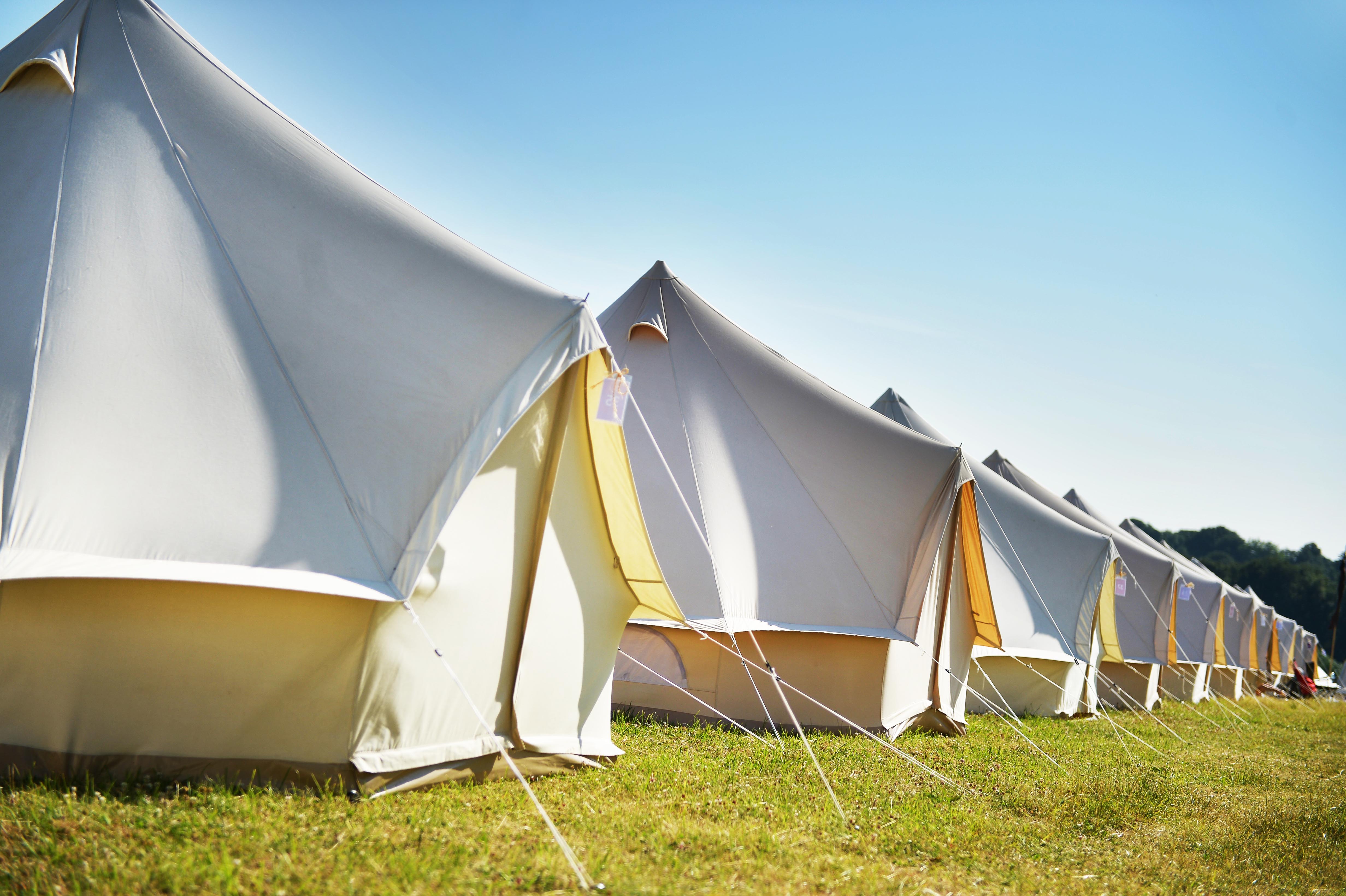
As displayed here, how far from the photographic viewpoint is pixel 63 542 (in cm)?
403

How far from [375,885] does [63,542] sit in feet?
6.77

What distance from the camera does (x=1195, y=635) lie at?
20250 millimetres

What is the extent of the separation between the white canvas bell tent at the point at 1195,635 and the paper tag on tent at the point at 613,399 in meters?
17.5

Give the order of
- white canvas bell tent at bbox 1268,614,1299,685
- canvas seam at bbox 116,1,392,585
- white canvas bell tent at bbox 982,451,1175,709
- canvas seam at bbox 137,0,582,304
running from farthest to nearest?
1. white canvas bell tent at bbox 1268,614,1299,685
2. white canvas bell tent at bbox 982,451,1175,709
3. canvas seam at bbox 137,0,582,304
4. canvas seam at bbox 116,1,392,585

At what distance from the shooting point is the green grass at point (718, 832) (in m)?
3.64

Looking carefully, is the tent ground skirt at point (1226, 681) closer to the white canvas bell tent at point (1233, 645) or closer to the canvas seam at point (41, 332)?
the white canvas bell tent at point (1233, 645)

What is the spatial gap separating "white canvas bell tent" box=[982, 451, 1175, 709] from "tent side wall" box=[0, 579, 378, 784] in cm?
1385

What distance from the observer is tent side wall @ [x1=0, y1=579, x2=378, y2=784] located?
4.25m

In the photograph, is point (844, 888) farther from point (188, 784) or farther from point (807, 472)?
point (807, 472)

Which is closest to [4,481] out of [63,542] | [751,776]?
[63,542]

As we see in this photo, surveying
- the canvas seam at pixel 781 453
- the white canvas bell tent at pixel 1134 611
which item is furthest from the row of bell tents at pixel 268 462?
the white canvas bell tent at pixel 1134 611

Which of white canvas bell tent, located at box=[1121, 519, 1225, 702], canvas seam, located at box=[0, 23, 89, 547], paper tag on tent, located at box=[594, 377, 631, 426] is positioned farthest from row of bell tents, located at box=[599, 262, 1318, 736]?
white canvas bell tent, located at box=[1121, 519, 1225, 702]

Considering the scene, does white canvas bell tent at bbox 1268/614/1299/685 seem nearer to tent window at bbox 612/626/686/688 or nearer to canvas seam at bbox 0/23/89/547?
tent window at bbox 612/626/686/688

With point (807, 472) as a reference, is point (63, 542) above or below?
below
